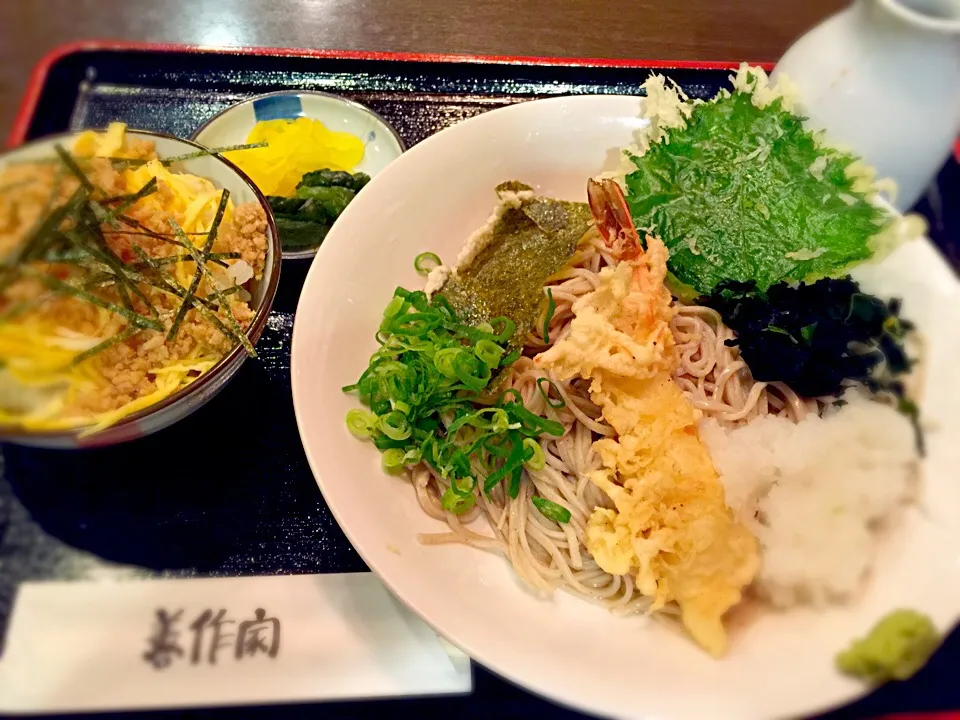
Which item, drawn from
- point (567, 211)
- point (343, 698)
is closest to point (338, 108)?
point (567, 211)

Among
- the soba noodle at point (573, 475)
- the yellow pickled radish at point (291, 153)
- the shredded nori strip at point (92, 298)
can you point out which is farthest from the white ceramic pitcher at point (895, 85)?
the shredded nori strip at point (92, 298)

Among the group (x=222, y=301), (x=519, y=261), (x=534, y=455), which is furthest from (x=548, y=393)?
(x=222, y=301)

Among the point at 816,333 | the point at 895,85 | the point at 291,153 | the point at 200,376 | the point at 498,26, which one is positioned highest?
the point at 895,85

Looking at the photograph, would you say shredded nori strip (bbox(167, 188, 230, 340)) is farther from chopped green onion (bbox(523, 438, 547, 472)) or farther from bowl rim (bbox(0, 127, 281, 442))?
chopped green onion (bbox(523, 438, 547, 472))

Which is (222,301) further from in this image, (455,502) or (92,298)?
(455,502)

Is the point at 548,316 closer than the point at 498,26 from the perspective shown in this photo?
Yes

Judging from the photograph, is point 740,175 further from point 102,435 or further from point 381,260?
point 102,435
